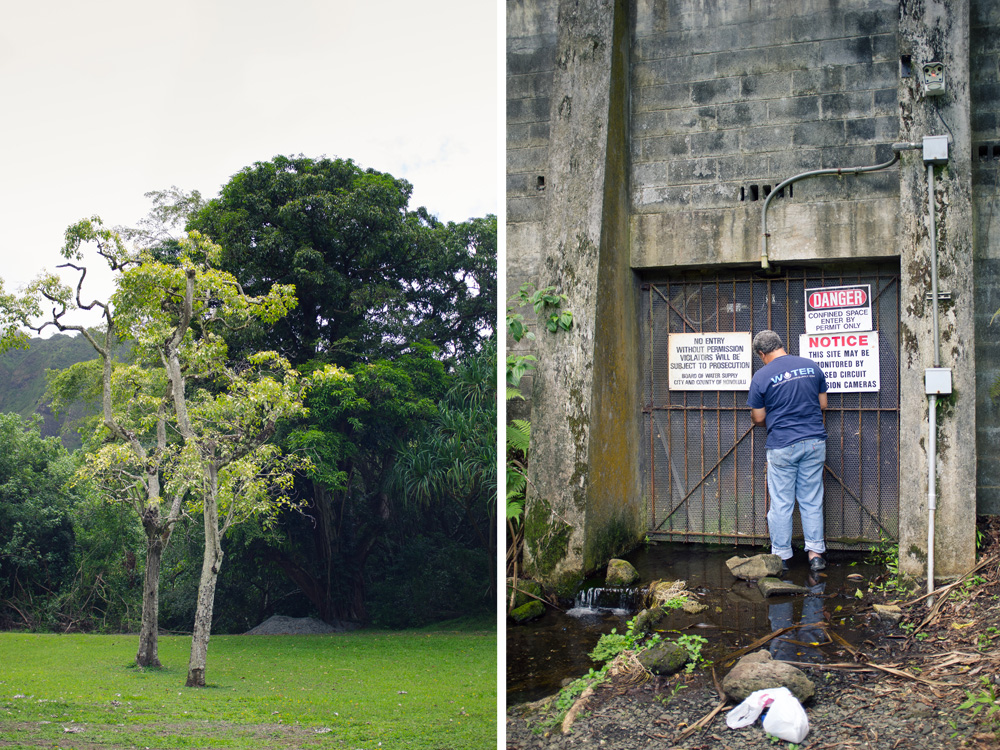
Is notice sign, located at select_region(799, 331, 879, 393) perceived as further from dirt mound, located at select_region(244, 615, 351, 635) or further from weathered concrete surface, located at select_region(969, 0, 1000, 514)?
dirt mound, located at select_region(244, 615, 351, 635)

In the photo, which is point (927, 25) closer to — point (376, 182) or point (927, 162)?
point (927, 162)

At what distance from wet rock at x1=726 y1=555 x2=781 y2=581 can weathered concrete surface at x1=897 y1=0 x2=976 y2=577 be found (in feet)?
2.24

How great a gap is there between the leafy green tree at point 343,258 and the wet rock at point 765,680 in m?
1.64

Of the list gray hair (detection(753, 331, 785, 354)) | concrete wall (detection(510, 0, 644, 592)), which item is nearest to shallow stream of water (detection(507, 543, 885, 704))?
concrete wall (detection(510, 0, 644, 592))

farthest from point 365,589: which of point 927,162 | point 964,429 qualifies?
point 927,162

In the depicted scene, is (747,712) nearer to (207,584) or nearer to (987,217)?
(207,584)

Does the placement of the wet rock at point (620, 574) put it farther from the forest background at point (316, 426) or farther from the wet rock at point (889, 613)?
the forest background at point (316, 426)

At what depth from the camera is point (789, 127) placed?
16.9 ft

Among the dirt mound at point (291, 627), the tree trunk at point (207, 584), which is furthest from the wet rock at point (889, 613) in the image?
the tree trunk at point (207, 584)

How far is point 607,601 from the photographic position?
4.33 meters

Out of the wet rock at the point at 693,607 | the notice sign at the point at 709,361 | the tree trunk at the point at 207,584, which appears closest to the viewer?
the tree trunk at the point at 207,584

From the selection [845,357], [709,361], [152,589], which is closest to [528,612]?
[152,589]

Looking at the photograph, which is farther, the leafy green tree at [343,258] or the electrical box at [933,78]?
the electrical box at [933,78]

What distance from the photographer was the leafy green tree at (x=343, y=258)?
3.08 m
